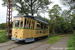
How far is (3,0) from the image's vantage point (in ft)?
49.2

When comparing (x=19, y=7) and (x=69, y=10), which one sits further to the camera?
(x=19, y=7)

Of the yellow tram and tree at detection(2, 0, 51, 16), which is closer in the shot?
the yellow tram

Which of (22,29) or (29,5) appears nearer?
(22,29)

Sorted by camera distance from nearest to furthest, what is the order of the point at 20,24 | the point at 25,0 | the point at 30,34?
1. the point at 20,24
2. the point at 30,34
3. the point at 25,0

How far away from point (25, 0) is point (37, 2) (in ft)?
8.00

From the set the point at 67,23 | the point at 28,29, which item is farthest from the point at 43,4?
the point at 67,23

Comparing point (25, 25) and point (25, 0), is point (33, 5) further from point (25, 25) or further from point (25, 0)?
point (25, 25)

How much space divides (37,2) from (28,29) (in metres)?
8.50

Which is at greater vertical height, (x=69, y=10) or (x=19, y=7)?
(x=19, y=7)

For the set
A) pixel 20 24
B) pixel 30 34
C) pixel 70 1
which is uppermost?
pixel 70 1

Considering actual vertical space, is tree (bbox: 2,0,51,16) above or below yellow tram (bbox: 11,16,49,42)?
above

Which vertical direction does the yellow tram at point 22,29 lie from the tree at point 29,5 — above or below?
below

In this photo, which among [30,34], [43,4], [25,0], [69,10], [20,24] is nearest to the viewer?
[20,24]

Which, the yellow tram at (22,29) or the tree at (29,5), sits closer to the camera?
the yellow tram at (22,29)
